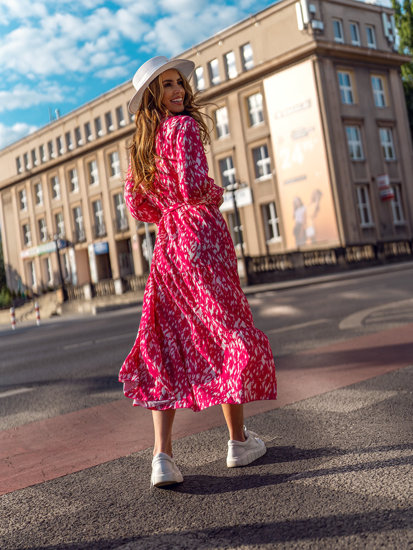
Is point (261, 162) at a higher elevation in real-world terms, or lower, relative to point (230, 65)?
lower

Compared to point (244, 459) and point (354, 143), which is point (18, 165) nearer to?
point (354, 143)

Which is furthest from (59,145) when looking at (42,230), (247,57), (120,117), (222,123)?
(247,57)

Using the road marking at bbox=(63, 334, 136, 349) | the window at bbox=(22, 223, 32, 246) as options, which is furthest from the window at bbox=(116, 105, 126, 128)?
the road marking at bbox=(63, 334, 136, 349)

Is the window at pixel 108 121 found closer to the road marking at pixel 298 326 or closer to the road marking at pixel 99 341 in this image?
the road marking at pixel 99 341

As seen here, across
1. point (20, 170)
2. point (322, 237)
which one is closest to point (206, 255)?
point (322, 237)

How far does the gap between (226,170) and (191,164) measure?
3827 cm

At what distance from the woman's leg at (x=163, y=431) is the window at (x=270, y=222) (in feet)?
116

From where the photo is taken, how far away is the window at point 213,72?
133 ft

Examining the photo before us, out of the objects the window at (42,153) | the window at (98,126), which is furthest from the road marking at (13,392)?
the window at (42,153)

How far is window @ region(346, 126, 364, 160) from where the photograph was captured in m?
37.2

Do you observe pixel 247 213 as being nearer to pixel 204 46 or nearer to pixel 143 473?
pixel 204 46

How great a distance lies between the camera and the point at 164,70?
10.8 feet

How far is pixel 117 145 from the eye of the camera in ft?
153

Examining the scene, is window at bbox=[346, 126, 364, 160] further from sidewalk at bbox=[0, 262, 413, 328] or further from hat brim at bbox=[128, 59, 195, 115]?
hat brim at bbox=[128, 59, 195, 115]
